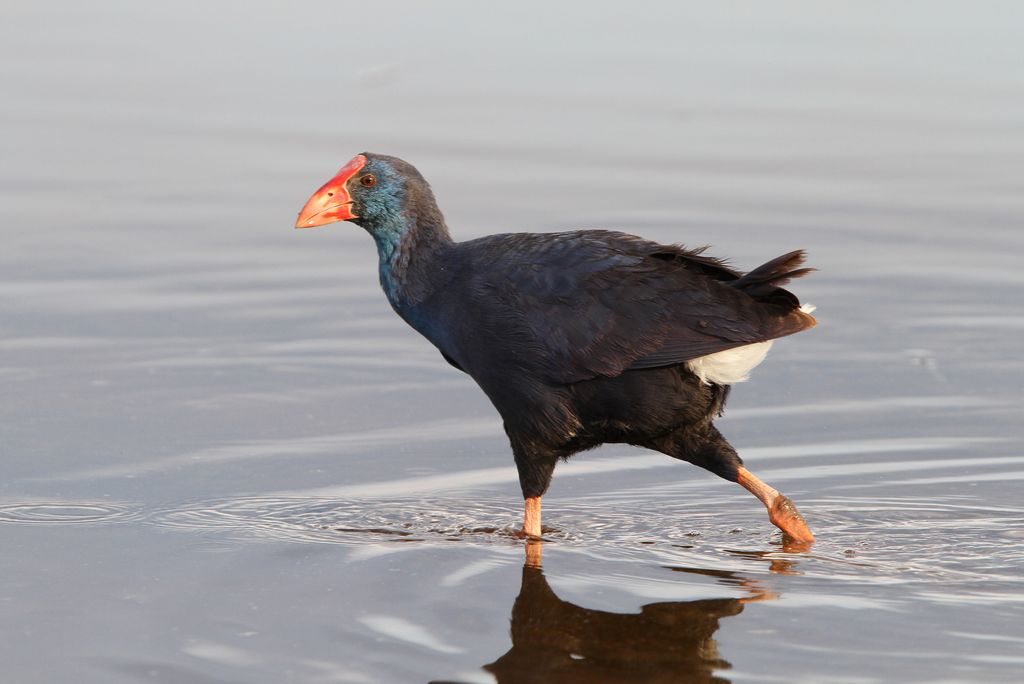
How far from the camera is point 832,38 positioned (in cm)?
1477

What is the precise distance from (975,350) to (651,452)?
→ 1955 mm

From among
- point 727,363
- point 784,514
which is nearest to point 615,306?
point 727,363

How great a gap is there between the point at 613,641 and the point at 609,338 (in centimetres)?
128

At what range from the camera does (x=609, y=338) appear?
6.30 m

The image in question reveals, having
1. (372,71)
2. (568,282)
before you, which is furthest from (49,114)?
(568,282)

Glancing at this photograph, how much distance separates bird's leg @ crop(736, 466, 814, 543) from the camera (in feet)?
21.1

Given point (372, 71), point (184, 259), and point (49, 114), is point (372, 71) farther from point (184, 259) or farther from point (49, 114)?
point (184, 259)

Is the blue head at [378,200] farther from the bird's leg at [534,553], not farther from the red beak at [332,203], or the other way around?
the bird's leg at [534,553]

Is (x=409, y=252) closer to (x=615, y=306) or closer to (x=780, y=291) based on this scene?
(x=615, y=306)

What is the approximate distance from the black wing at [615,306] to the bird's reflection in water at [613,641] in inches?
33.8

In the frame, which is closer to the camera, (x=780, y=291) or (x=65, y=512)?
(x=780, y=291)

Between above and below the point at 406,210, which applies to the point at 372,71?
above

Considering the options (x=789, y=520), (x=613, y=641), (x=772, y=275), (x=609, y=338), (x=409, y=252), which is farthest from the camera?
(x=409, y=252)

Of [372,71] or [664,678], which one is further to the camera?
[372,71]
